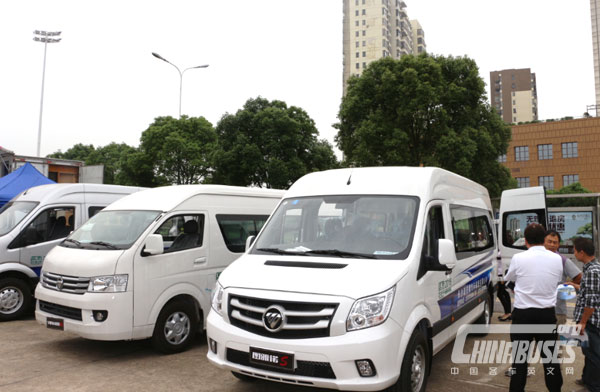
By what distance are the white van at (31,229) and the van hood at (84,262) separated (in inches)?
97.0

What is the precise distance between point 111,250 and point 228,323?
8.86ft

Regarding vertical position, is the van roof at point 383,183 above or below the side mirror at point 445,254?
above

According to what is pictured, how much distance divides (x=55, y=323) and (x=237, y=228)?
300 centimetres

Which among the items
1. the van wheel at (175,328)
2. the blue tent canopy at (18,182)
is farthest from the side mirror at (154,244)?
the blue tent canopy at (18,182)

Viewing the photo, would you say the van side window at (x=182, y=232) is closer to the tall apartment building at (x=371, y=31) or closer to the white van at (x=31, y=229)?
the white van at (x=31, y=229)

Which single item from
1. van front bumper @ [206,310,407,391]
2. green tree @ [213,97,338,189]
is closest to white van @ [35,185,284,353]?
van front bumper @ [206,310,407,391]

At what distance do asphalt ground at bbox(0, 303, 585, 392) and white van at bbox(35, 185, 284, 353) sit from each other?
15.7 inches

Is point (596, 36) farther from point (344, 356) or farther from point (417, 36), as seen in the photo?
point (344, 356)

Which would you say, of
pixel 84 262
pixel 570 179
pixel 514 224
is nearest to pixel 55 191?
pixel 84 262

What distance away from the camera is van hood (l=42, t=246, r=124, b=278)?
6.01 metres

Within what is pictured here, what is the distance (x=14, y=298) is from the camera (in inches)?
334

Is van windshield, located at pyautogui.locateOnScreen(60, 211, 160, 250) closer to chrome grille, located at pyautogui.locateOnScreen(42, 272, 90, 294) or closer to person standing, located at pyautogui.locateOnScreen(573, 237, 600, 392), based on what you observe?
chrome grille, located at pyautogui.locateOnScreen(42, 272, 90, 294)

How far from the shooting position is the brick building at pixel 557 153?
6162 centimetres

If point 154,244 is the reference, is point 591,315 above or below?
below
